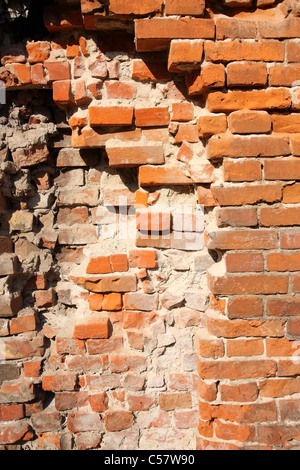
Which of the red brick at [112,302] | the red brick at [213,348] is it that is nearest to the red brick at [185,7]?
the red brick at [112,302]

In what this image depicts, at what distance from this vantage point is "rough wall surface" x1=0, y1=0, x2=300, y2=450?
5.18 ft

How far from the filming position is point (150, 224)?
176 centimetres

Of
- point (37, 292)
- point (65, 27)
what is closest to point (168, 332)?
point (37, 292)

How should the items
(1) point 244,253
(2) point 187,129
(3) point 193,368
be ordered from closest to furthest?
(1) point 244,253 → (2) point 187,129 → (3) point 193,368

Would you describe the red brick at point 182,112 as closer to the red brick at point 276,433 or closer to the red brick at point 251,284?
the red brick at point 251,284

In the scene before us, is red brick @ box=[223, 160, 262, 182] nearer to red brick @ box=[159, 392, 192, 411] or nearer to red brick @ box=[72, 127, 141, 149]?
red brick @ box=[72, 127, 141, 149]

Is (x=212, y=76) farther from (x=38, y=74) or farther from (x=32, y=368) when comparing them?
(x=32, y=368)

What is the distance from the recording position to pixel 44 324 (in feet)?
6.22

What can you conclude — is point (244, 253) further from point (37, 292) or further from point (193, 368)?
point (37, 292)

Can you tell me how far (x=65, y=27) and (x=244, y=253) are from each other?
4.38 feet

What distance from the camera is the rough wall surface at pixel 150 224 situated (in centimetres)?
158

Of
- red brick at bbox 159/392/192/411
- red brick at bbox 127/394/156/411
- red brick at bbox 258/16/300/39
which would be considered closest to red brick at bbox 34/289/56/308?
red brick at bbox 127/394/156/411

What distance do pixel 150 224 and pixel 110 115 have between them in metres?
0.54

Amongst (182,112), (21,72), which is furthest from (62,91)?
(182,112)
